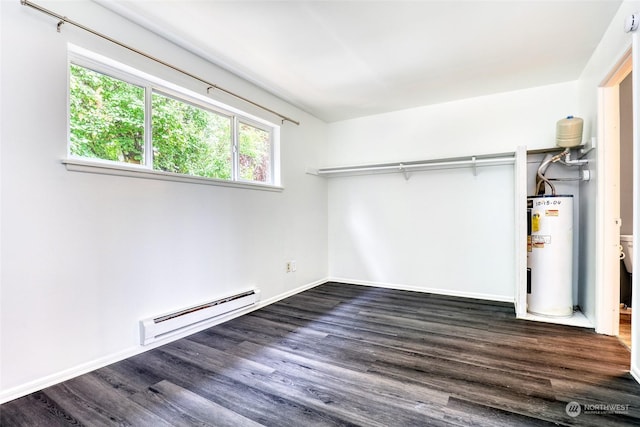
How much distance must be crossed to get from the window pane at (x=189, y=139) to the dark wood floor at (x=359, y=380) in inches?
60.7

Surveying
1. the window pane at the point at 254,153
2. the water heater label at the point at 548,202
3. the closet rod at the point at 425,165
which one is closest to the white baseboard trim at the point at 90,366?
the window pane at the point at 254,153

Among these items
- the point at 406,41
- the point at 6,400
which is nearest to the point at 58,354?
the point at 6,400

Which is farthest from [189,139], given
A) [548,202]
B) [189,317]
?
[548,202]

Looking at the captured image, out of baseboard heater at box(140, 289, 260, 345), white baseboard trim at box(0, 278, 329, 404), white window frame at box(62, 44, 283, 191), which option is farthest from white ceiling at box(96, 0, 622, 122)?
white baseboard trim at box(0, 278, 329, 404)

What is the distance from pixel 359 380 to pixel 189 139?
2496 mm

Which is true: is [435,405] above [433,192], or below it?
below

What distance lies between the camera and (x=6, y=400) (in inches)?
64.5

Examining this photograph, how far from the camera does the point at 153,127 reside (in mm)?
2467

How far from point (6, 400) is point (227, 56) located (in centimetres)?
292

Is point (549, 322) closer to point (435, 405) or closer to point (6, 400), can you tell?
point (435, 405)

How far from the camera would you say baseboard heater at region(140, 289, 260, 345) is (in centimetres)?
227

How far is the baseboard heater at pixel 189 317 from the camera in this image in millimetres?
2270

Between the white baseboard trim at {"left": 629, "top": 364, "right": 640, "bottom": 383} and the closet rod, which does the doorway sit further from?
the closet rod

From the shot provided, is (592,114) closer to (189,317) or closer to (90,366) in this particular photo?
(189,317)
